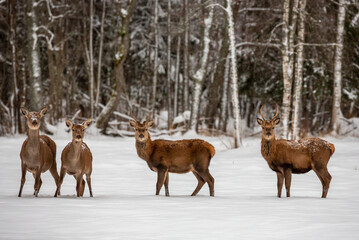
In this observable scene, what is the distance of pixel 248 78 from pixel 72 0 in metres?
11.0

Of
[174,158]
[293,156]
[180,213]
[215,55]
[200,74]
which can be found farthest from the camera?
[215,55]

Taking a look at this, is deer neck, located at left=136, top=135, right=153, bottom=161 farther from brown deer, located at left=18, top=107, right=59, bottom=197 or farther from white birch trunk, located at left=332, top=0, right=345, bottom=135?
white birch trunk, located at left=332, top=0, right=345, bottom=135

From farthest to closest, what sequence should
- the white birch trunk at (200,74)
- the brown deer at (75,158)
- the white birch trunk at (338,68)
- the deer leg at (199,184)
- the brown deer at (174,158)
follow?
the white birch trunk at (200,74) < the white birch trunk at (338,68) < the deer leg at (199,184) < the brown deer at (174,158) < the brown deer at (75,158)

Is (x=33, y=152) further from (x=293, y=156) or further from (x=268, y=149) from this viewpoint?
(x=293, y=156)

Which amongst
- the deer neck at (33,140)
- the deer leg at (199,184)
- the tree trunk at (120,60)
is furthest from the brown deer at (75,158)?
the tree trunk at (120,60)

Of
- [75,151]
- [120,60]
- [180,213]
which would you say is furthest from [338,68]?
[180,213]

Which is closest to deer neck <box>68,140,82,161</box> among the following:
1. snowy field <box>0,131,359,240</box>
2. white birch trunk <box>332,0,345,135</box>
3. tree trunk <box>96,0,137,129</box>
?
snowy field <box>0,131,359,240</box>

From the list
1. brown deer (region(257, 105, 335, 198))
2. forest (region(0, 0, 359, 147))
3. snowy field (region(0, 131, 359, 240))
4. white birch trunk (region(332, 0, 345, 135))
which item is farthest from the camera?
white birch trunk (region(332, 0, 345, 135))

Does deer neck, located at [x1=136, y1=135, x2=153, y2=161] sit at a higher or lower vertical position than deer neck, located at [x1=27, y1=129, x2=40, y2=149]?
lower

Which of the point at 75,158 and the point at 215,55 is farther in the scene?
the point at 215,55

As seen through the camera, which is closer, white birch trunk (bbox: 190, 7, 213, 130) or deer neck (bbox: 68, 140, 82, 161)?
deer neck (bbox: 68, 140, 82, 161)

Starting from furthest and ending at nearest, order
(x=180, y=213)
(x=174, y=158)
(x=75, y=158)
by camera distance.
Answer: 1. (x=174, y=158)
2. (x=75, y=158)
3. (x=180, y=213)

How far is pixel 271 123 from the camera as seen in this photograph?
351 inches

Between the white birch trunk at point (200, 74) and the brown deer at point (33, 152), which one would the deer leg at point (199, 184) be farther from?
the white birch trunk at point (200, 74)
